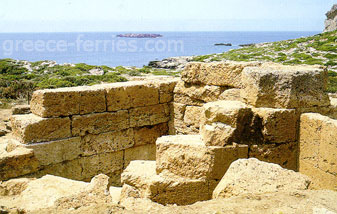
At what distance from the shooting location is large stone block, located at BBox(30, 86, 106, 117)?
6992mm

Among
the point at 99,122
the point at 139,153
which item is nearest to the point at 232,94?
the point at 139,153

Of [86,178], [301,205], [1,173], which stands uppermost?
[301,205]

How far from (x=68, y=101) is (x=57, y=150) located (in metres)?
1.01

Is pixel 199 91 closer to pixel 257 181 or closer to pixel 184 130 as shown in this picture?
pixel 184 130

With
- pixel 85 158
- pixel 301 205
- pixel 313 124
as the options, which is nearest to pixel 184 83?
pixel 85 158

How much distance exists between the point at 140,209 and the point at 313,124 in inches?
121

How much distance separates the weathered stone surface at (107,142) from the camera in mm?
7591

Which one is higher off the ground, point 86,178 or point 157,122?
point 157,122

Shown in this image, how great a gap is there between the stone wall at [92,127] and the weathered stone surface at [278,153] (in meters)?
3.28

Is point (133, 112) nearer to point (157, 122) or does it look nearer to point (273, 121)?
point (157, 122)

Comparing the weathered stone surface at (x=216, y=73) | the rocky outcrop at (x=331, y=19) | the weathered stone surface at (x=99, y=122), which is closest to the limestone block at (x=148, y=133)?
the weathered stone surface at (x=99, y=122)

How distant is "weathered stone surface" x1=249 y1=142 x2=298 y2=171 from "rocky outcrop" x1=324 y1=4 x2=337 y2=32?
161ft

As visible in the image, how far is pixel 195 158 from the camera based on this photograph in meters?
5.47

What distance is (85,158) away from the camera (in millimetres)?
7621
